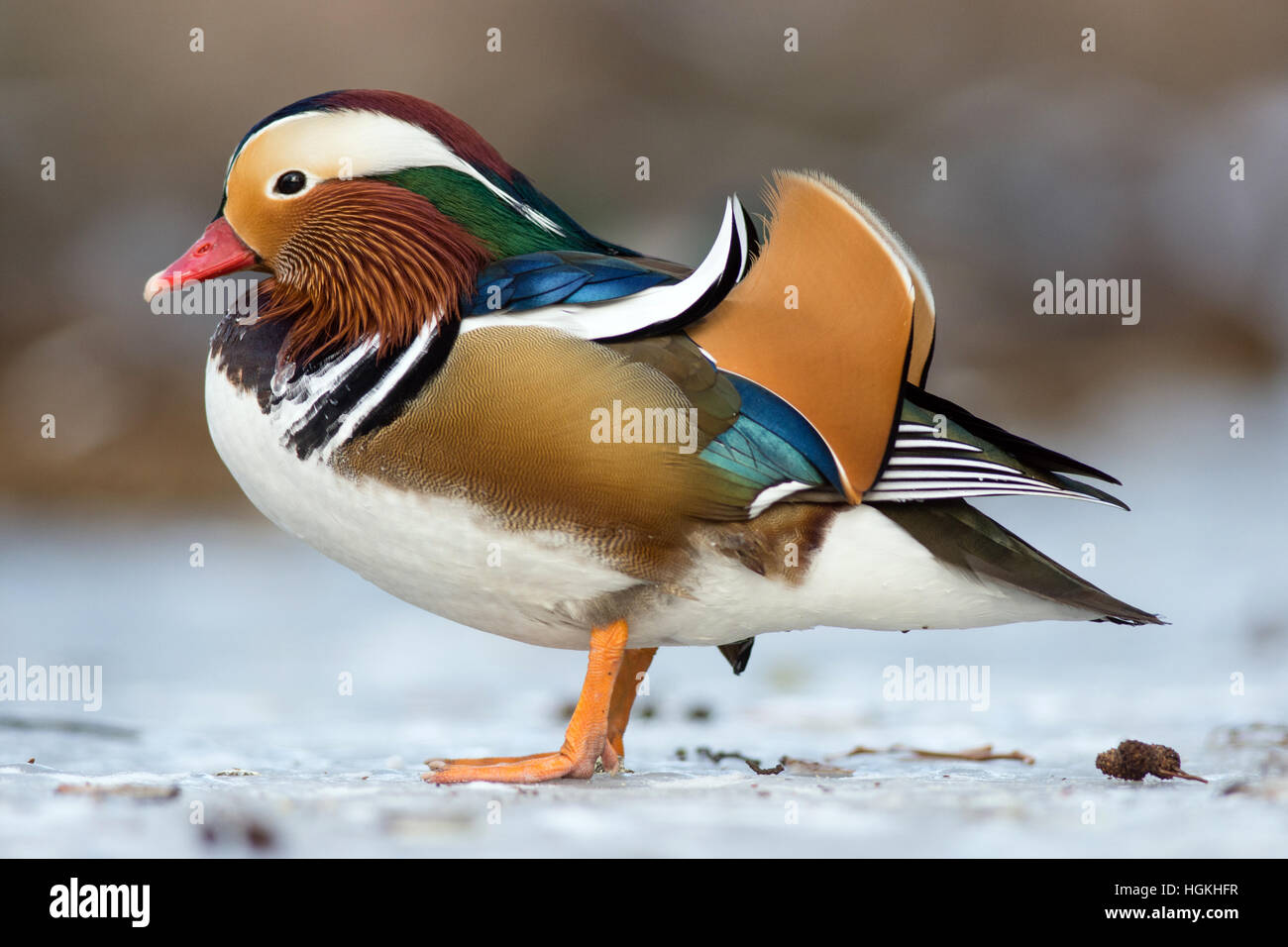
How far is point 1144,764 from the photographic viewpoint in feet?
4.83

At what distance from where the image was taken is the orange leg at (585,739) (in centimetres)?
144

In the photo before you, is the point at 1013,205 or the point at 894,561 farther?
the point at 1013,205

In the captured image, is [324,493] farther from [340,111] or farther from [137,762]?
[137,762]

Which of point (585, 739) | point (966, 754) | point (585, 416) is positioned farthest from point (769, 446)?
point (966, 754)

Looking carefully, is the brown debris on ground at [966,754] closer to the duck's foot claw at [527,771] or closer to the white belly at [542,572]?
the white belly at [542,572]

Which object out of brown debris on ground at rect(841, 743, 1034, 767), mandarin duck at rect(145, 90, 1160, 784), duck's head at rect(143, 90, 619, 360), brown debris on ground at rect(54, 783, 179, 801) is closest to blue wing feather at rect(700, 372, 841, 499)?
mandarin duck at rect(145, 90, 1160, 784)

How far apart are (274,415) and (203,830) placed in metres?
0.41

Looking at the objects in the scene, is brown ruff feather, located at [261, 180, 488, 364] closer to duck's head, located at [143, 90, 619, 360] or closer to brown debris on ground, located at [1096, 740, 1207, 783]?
duck's head, located at [143, 90, 619, 360]

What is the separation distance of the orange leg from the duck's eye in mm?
567

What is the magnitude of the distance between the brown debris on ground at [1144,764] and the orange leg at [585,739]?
1.86ft

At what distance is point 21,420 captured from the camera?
11.4 feet

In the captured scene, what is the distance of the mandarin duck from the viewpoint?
1.33 m

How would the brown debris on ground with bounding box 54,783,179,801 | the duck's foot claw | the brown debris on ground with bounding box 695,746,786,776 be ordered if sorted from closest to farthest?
the brown debris on ground with bounding box 54,783,179,801 → the duck's foot claw → the brown debris on ground with bounding box 695,746,786,776

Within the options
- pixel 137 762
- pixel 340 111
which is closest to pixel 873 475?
pixel 340 111
